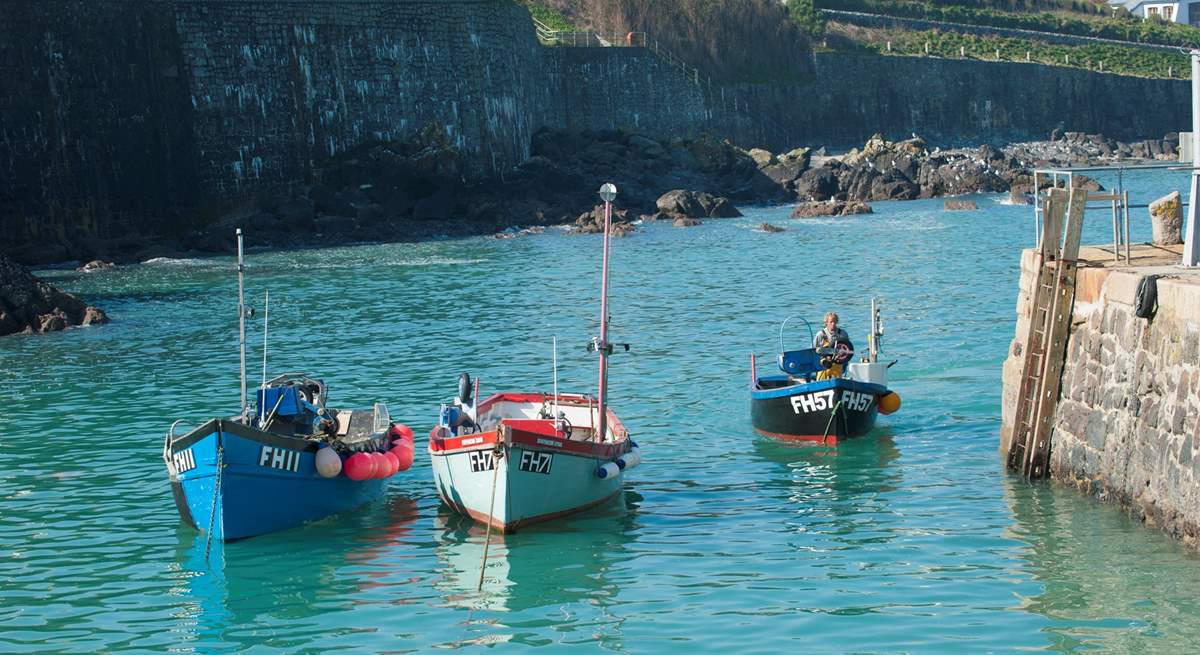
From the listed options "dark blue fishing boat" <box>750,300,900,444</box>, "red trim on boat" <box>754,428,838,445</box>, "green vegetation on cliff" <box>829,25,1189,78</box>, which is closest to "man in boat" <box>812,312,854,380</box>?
"dark blue fishing boat" <box>750,300,900,444</box>

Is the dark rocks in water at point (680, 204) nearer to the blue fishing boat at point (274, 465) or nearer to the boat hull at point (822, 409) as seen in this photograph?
the boat hull at point (822, 409)

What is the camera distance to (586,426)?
18.1 meters

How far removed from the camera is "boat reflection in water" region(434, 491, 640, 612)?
1384 cm

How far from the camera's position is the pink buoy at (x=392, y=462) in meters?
16.7

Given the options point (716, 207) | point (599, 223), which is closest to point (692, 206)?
point (716, 207)

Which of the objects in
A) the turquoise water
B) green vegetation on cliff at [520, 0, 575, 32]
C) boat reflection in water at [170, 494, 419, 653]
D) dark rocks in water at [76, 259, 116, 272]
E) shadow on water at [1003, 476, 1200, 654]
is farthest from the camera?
green vegetation on cliff at [520, 0, 575, 32]

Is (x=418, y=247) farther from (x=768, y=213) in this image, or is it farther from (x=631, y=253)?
(x=768, y=213)

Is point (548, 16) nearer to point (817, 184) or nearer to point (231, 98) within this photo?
point (817, 184)

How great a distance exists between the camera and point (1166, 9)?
14575cm

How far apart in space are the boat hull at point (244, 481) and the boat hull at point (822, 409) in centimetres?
617

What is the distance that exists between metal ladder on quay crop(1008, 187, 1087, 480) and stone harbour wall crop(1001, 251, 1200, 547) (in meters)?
0.12

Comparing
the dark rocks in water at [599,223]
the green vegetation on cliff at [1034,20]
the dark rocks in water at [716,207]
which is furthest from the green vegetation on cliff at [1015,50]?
the dark rocks in water at [599,223]

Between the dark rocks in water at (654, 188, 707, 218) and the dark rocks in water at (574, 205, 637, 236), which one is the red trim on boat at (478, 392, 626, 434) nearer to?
the dark rocks in water at (574, 205, 637, 236)

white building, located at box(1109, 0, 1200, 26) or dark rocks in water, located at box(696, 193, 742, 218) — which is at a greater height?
white building, located at box(1109, 0, 1200, 26)
